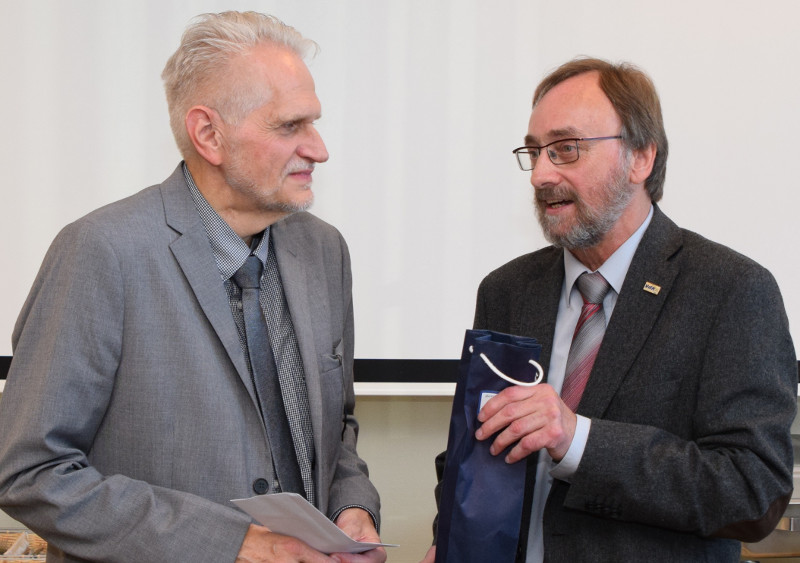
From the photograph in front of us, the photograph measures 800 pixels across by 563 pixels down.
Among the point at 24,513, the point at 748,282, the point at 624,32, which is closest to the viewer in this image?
the point at 24,513

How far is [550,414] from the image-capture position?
1.53m

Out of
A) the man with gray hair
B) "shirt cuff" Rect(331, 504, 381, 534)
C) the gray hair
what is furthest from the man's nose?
"shirt cuff" Rect(331, 504, 381, 534)

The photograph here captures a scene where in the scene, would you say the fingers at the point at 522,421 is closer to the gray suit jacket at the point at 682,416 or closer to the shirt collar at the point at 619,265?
→ the gray suit jacket at the point at 682,416

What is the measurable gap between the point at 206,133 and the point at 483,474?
0.94 metres

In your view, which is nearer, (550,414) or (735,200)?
(550,414)

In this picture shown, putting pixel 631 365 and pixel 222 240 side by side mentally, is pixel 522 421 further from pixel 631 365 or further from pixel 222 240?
pixel 222 240

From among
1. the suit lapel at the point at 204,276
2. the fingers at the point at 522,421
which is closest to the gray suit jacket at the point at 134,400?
the suit lapel at the point at 204,276

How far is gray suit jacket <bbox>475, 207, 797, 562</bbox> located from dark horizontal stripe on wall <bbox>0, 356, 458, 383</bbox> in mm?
1271

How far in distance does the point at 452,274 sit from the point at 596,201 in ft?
4.13

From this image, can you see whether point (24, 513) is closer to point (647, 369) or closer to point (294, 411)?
point (294, 411)

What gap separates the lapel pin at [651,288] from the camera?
1.74 meters

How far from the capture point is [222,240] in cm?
173

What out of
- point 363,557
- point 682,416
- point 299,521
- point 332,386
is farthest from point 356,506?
point 682,416

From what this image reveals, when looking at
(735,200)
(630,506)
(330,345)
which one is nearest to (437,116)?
(735,200)
